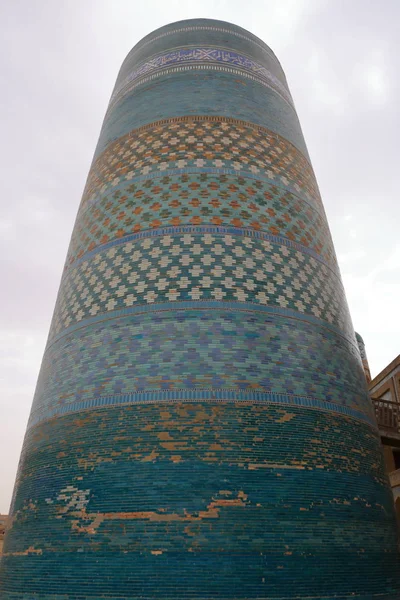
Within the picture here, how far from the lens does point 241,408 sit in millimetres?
6414

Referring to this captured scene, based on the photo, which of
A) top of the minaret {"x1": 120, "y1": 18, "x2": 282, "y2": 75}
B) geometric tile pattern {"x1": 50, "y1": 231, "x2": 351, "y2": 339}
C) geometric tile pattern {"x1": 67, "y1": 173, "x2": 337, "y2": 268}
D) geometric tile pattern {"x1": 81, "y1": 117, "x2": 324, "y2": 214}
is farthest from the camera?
top of the minaret {"x1": 120, "y1": 18, "x2": 282, "y2": 75}

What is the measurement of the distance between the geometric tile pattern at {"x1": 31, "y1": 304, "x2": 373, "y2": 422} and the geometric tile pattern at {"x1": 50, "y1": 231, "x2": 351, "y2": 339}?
306mm

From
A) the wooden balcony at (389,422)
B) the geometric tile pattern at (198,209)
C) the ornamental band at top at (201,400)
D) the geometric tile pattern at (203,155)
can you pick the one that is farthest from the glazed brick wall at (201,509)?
the geometric tile pattern at (203,155)

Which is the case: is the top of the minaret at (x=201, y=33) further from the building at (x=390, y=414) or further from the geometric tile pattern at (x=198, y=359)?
the building at (x=390, y=414)

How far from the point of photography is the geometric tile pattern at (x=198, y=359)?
6.66 metres

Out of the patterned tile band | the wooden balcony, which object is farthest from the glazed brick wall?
the patterned tile band

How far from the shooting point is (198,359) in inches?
264

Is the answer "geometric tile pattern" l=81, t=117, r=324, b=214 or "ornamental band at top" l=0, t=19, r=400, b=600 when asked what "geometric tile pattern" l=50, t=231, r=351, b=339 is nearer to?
"ornamental band at top" l=0, t=19, r=400, b=600

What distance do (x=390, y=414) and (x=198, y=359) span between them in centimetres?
415

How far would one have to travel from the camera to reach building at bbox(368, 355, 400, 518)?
28.4 ft

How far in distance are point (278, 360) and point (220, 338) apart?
822mm

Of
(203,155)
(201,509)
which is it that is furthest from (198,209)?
(201,509)

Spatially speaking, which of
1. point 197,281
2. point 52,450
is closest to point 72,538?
point 52,450

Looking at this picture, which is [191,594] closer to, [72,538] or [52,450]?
→ [72,538]
